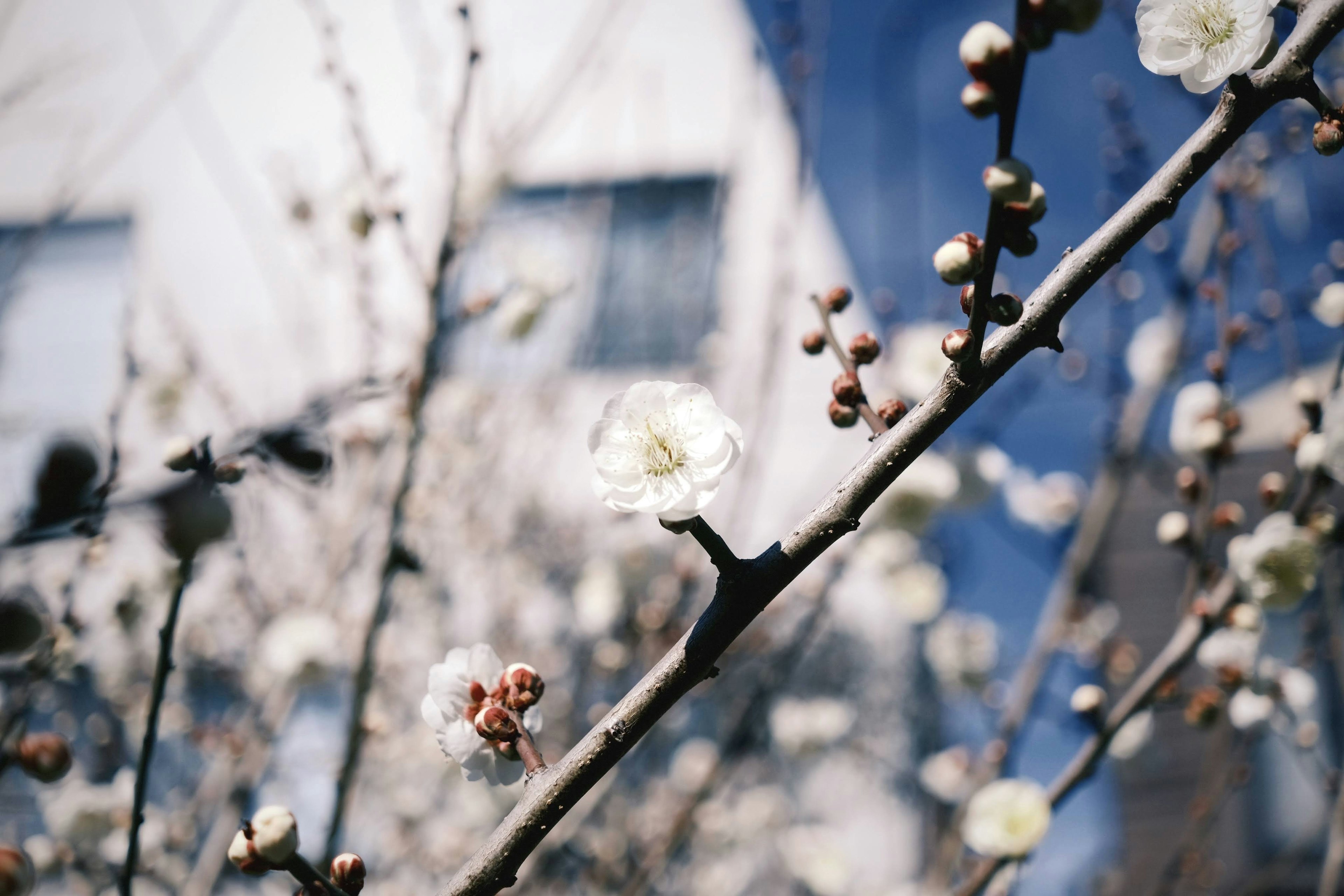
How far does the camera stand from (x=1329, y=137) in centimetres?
90

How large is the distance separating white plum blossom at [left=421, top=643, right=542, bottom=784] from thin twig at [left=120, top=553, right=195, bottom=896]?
311 millimetres

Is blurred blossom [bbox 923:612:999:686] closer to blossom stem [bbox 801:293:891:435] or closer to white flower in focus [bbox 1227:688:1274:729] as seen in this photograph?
white flower in focus [bbox 1227:688:1274:729]

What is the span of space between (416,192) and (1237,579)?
505 cm

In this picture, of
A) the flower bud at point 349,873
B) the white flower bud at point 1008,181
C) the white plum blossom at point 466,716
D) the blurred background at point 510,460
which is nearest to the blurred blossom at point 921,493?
the blurred background at point 510,460

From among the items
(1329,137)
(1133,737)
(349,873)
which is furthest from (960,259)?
(1133,737)

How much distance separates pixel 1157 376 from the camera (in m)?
2.26

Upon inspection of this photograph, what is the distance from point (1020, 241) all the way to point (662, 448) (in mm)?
440

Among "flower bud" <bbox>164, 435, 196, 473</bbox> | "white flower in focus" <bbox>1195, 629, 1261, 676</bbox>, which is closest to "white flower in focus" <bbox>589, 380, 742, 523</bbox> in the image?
"flower bud" <bbox>164, 435, 196, 473</bbox>

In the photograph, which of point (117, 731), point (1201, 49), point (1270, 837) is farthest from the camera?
point (1270, 837)

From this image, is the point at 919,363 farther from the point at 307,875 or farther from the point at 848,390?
the point at 307,875

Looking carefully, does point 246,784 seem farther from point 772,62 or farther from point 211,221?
point 211,221

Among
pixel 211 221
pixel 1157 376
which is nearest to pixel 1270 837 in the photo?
pixel 1157 376

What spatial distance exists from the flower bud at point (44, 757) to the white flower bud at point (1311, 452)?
204cm

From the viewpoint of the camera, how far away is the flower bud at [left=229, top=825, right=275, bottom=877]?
2.95 feet
